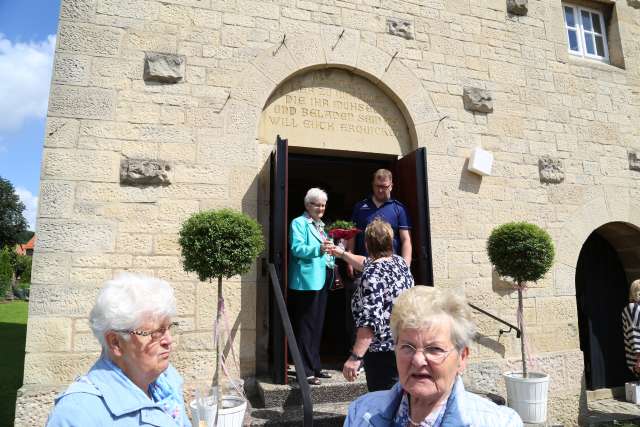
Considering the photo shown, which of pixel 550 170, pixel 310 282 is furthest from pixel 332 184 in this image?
pixel 310 282

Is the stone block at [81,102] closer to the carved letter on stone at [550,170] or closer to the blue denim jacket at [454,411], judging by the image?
the blue denim jacket at [454,411]

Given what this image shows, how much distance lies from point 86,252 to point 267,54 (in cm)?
270

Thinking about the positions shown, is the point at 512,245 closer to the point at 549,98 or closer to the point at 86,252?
the point at 549,98

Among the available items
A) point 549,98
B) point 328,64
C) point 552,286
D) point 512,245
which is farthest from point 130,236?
point 549,98

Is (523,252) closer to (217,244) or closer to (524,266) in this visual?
(524,266)

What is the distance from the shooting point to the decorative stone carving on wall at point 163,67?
4258mm

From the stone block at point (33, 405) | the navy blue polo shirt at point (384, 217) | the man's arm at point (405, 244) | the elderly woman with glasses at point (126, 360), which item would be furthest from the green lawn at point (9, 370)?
the man's arm at point (405, 244)

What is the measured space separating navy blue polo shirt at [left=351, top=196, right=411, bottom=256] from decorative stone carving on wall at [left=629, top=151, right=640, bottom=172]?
13.4 feet

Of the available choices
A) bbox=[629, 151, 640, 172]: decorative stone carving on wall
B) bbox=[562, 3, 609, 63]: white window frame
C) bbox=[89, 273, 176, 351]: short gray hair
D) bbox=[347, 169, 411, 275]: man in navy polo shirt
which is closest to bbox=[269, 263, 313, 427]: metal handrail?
bbox=[347, 169, 411, 275]: man in navy polo shirt

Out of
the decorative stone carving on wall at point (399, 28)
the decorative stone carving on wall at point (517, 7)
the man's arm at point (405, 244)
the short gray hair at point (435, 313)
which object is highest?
the decorative stone carving on wall at point (517, 7)

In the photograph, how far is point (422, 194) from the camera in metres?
4.58

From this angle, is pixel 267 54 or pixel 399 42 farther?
pixel 399 42

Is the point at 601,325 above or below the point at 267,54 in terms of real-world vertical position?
below

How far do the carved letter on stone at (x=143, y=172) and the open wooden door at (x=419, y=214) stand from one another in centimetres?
256
